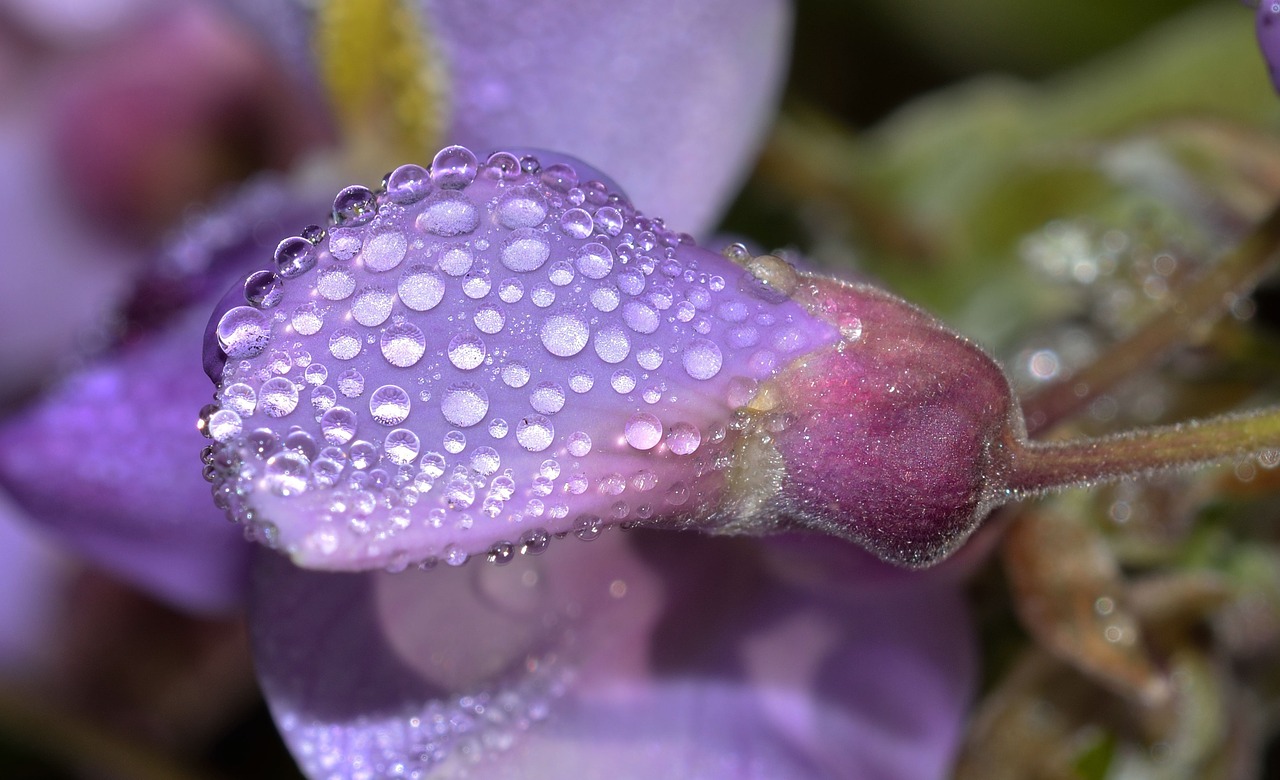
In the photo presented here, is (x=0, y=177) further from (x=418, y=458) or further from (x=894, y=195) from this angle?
(x=418, y=458)

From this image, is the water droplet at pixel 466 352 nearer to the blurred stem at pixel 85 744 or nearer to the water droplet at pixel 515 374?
the water droplet at pixel 515 374

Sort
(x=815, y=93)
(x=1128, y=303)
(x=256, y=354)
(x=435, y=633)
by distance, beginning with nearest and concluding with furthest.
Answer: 1. (x=256, y=354)
2. (x=435, y=633)
3. (x=1128, y=303)
4. (x=815, y=93)

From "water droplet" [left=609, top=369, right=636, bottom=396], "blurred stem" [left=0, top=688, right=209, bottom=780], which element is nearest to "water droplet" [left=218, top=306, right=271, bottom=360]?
"water droplet" [left=609, top=369, right=636, bottom=396]

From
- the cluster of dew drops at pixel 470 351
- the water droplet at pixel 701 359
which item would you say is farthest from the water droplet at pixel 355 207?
the water droplet at pixel 701 359

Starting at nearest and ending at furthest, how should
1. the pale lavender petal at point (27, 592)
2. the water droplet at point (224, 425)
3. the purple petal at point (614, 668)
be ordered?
the water droplet at point (224, 425)
the purple petal at point (614, 668)
the pale lavender petal at point (27, 592)

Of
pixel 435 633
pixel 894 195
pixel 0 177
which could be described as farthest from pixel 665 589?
pixel 0 177

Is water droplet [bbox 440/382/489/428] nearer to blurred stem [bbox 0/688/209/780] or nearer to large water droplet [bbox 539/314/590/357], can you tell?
large water droplet [bbox 539/314/590/357]
